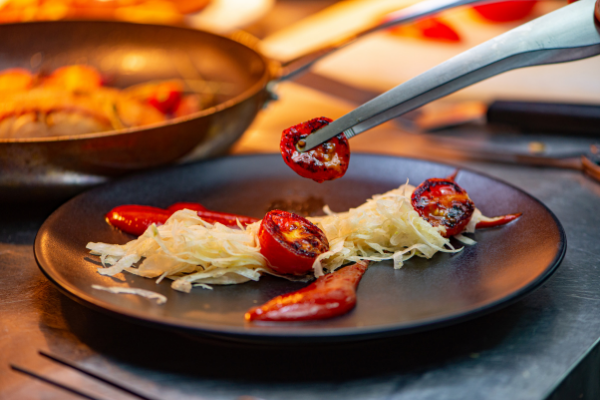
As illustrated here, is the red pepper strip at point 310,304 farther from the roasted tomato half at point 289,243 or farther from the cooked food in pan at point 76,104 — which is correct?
the cooked food in pan at point 76,104

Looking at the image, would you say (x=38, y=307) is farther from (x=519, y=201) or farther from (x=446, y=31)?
(x=446, y=31)

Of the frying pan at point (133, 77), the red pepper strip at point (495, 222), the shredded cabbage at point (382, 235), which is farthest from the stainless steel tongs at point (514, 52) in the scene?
the frying pan at point (133, 77)

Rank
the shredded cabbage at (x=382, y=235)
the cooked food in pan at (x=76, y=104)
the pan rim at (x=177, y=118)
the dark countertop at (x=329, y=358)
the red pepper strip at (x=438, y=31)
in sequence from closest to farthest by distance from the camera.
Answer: the dark countertop at (x=329, y=358) → the shredded cabbage at (x=382, y=235) → the pan rim at (x=177, y=118) → the cooked food in pan at (x=76, y=104) → the red pepper strip at (x=438, y=31)

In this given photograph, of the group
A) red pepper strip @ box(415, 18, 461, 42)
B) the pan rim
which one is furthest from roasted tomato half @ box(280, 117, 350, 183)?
red pepper strip @ box(415, 18, 461, 42)

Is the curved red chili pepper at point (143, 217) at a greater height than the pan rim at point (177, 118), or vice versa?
the pan rim at point (177, 118)

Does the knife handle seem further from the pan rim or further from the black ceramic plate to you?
the pan rim

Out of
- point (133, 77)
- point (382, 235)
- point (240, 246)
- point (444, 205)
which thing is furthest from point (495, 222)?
point (133, 77)

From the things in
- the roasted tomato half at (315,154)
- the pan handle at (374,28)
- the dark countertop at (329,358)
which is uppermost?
the pan handle at (374,28)
